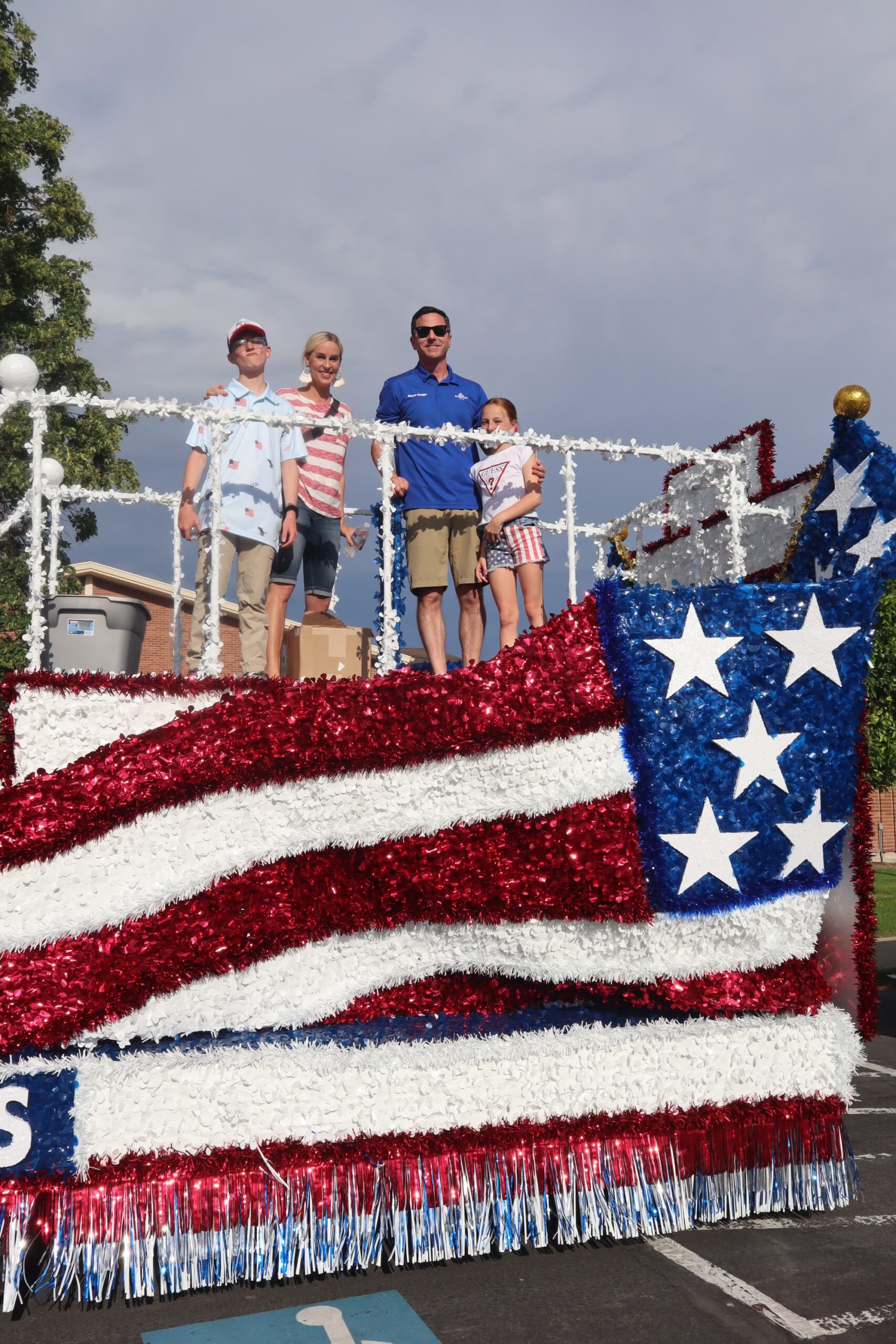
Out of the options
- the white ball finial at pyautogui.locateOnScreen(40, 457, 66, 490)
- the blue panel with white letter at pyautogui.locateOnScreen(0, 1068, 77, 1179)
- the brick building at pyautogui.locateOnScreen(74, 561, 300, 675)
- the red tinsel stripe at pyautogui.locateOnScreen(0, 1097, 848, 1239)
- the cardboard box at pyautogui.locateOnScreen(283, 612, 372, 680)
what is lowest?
the red tinsel stripe at pyautogui.locateOnScreen(0, 1097, 848, 1239)

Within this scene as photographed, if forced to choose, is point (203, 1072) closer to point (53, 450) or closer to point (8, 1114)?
point (8, 1114)

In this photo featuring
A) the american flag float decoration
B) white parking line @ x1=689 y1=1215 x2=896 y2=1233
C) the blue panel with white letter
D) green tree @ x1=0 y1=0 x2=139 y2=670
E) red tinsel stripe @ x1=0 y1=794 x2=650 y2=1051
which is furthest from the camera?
green tree @ x1=0 y1=0 x2=139 y2=670

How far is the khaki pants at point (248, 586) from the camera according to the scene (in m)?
4.24

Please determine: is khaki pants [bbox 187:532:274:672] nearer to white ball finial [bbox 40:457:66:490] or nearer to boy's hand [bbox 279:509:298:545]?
boy's hand [bbox 279:509:298:545]

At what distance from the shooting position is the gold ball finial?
366 cm

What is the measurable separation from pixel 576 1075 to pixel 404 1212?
671 millimetres

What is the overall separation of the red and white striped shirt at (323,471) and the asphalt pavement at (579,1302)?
335 cm

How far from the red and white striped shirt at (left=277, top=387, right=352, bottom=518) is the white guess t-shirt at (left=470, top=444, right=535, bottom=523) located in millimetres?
775

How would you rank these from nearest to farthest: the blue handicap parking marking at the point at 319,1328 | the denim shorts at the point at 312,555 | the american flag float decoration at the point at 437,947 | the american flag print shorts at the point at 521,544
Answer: the blue handicap parking marking at the point at 319,1328
the american flag float decoration at the point at 437,947
the american flag print shorts at the point at 521,544
the denim shorts at the point at 312,555

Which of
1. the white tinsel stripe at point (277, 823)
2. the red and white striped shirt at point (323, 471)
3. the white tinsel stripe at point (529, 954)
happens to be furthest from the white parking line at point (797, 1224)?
the red and white striped shirt at point (323, 471)

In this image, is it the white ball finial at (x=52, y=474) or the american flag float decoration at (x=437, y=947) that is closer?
the american flag float decoration at (x=437, y=947)

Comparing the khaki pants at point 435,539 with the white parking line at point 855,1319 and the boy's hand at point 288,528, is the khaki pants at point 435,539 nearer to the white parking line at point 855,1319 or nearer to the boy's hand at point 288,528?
the boy's hand at point 288,528

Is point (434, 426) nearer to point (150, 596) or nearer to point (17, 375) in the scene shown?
point (17, 375)

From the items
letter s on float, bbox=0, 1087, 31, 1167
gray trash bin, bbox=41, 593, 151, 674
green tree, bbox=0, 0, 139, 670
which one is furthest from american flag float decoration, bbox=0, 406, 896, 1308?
green tree, bbox=0, 0, 139, 670
